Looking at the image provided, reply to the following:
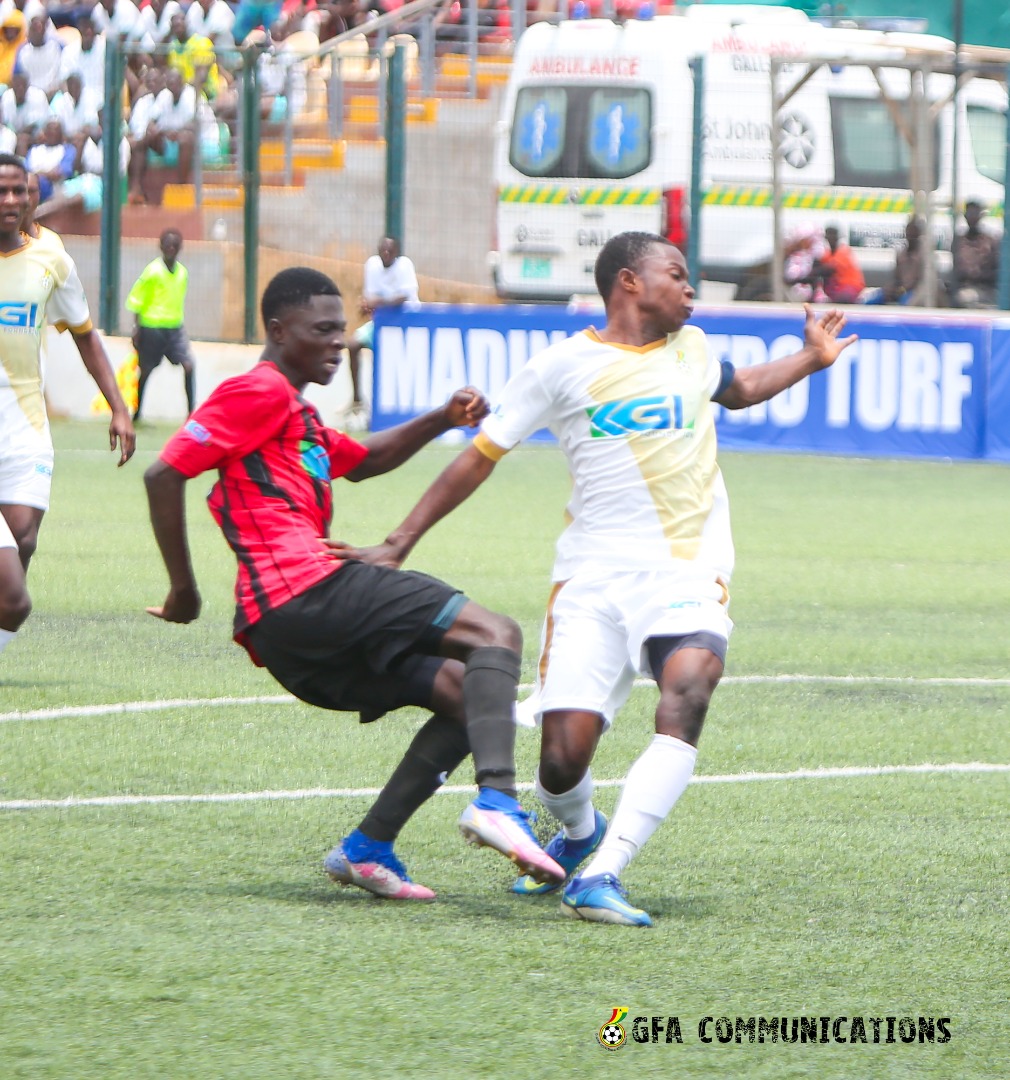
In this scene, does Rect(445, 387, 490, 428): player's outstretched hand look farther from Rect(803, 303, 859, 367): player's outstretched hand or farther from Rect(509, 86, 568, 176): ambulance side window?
Rect(509, 86, 568, 176): ambulance side window

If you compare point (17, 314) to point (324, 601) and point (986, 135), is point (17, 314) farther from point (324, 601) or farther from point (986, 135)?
point (986, 135)

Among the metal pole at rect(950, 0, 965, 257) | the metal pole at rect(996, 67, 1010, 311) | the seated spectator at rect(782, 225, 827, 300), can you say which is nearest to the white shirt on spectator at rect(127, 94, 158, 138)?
the seated spectator at rect(782, 225, 827, 300)

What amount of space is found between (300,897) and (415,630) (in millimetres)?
754

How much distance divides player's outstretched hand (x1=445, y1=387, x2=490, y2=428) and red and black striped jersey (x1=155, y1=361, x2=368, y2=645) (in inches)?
13.6

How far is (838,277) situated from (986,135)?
267 centimetres

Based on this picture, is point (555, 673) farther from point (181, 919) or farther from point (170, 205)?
point (170, 205)

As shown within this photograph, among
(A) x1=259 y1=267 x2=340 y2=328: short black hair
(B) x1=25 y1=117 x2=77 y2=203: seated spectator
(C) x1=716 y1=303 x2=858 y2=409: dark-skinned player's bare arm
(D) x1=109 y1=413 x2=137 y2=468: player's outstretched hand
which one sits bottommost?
(D) x1=109 y1=413 x2=137 y2=468: player's outstretched hand

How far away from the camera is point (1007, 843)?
19.5 ft

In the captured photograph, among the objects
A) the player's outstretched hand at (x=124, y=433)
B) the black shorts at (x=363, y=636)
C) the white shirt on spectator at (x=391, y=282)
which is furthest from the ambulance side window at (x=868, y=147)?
the black shorts at (x=363, y=636)

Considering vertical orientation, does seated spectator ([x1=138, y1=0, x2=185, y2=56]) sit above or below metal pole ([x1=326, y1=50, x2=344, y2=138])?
above

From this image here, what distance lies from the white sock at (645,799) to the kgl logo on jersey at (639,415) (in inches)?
31.5

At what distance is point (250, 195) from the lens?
22703mm

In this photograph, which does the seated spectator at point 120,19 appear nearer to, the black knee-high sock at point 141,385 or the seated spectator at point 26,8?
the seated spectator at point 26,8

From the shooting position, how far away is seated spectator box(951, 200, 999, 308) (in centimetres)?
2014
